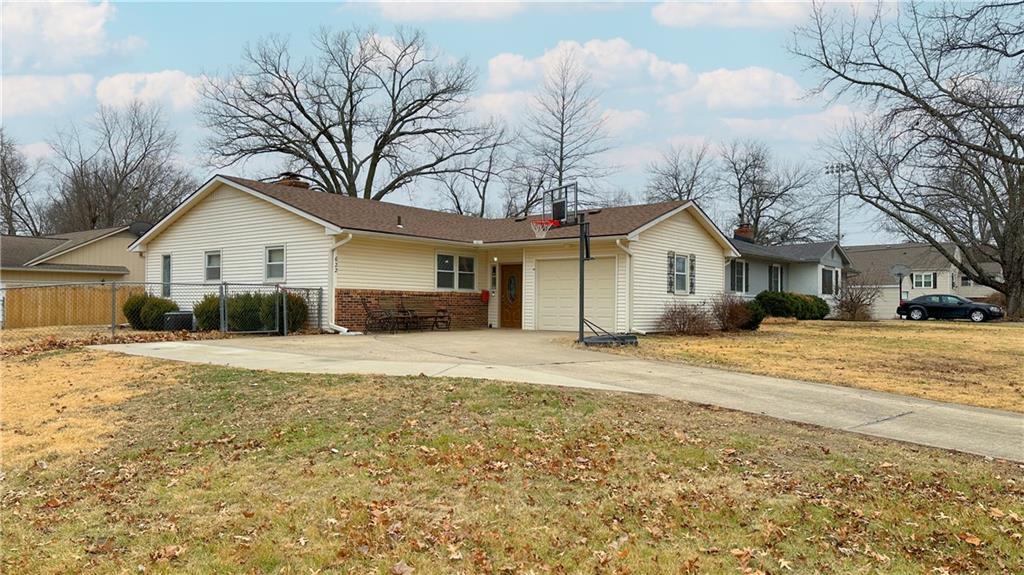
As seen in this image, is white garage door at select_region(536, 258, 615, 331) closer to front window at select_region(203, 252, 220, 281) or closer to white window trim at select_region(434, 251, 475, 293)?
white window trim at select_region(434, 251, 475, 293)

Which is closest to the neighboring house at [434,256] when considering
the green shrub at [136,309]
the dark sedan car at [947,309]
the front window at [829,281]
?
the green shrub at [136,309]

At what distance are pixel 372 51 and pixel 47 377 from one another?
35.7 meters

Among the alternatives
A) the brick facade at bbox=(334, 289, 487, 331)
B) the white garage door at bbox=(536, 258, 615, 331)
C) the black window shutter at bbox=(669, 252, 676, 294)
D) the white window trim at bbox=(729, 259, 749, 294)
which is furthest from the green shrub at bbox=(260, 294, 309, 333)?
the white window trim at bbox=(729, 259, 749, 294)

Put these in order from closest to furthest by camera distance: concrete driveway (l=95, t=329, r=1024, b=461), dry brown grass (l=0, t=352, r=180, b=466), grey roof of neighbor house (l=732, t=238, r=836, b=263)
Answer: dry brown grass (l=0, t=352, r=180, b=466)
concrete driveway (l=95, t=329, r=1024, b=461)
grey roof of neighbor house (l=732, t=238, r=836, b=263)

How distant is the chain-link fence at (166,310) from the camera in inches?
686

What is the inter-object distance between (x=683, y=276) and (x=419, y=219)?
8248mm

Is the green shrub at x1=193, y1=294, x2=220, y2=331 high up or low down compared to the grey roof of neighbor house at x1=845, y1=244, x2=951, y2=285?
down

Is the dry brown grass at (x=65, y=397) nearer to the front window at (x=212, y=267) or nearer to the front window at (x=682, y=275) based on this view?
the front window at (x=212, y=267)

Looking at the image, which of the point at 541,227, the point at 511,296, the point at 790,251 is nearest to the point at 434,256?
the point at 511,296

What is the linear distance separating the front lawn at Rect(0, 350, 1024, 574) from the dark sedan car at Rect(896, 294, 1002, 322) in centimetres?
3151

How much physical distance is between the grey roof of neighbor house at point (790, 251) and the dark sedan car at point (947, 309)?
461 cm

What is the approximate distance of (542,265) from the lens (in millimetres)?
20750

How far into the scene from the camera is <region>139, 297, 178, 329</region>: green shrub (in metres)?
19.4

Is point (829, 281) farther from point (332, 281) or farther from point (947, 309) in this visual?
point (332, 281)
